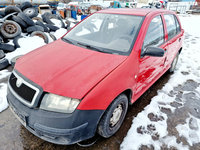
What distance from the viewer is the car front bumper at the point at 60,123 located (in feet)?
4.75

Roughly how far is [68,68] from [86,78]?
32cm

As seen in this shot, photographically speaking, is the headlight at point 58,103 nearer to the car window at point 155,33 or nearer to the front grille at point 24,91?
the front grille at point 24,91

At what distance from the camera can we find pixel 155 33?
252 cm

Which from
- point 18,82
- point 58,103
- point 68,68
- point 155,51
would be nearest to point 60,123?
point 58,103

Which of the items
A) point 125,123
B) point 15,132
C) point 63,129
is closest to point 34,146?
point 15,132

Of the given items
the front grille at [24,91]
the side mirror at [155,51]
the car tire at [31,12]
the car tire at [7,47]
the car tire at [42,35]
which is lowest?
the car tire at [7,47]

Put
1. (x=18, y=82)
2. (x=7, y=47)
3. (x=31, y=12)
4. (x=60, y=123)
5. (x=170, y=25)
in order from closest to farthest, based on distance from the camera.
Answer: (x=60, y=123) < (x=18, y=82) < (x=170, y=25) < (x=7, y=47) < (x=31, y=12)

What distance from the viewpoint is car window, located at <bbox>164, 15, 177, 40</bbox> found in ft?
9.84

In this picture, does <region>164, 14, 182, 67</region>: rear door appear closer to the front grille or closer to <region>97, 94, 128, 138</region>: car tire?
<region>97, 94, 128, 138</region>: car tire

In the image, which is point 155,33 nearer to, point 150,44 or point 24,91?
point 150,44

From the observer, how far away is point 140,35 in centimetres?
212

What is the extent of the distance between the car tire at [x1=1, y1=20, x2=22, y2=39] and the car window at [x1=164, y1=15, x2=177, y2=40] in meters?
5.09

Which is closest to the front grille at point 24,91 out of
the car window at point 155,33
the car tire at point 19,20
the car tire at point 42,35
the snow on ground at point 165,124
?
the snow on ground at point 165,124

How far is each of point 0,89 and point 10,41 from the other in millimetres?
2882
